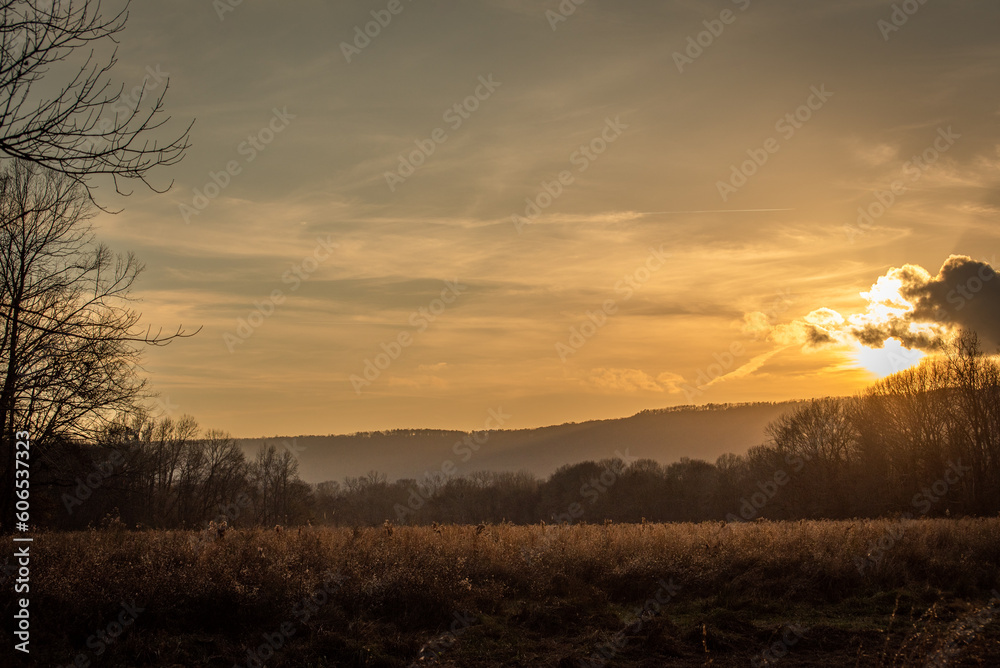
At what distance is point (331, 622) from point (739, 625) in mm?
5810

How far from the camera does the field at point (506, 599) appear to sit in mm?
7965

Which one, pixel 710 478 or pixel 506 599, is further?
pixel 710 478

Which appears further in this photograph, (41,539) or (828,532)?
(828,532)

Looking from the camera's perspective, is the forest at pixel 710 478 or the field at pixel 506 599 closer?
the field at pixel 506 599

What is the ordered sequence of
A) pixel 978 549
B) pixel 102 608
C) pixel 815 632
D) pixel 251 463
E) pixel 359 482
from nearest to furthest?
pixel 102 608 → pixel 815 632 → pixel 978 549 → pixel 251 463 → pixel 359 482

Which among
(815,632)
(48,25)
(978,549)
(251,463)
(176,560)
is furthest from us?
(251,463)

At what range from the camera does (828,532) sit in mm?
15203

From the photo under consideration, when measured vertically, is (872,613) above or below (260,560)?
below

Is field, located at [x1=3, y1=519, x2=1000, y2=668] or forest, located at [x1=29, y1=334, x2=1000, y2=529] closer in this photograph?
field, located at [x1=3, y1=519, x2=1000, y2=668]

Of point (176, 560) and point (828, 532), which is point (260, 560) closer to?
point (176, 560)

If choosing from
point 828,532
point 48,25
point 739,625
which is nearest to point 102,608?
point 48,25

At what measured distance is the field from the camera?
26.1 ft

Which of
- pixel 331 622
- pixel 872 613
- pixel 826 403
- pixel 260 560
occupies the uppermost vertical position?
pixel 826 403

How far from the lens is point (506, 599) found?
35.1 feet
